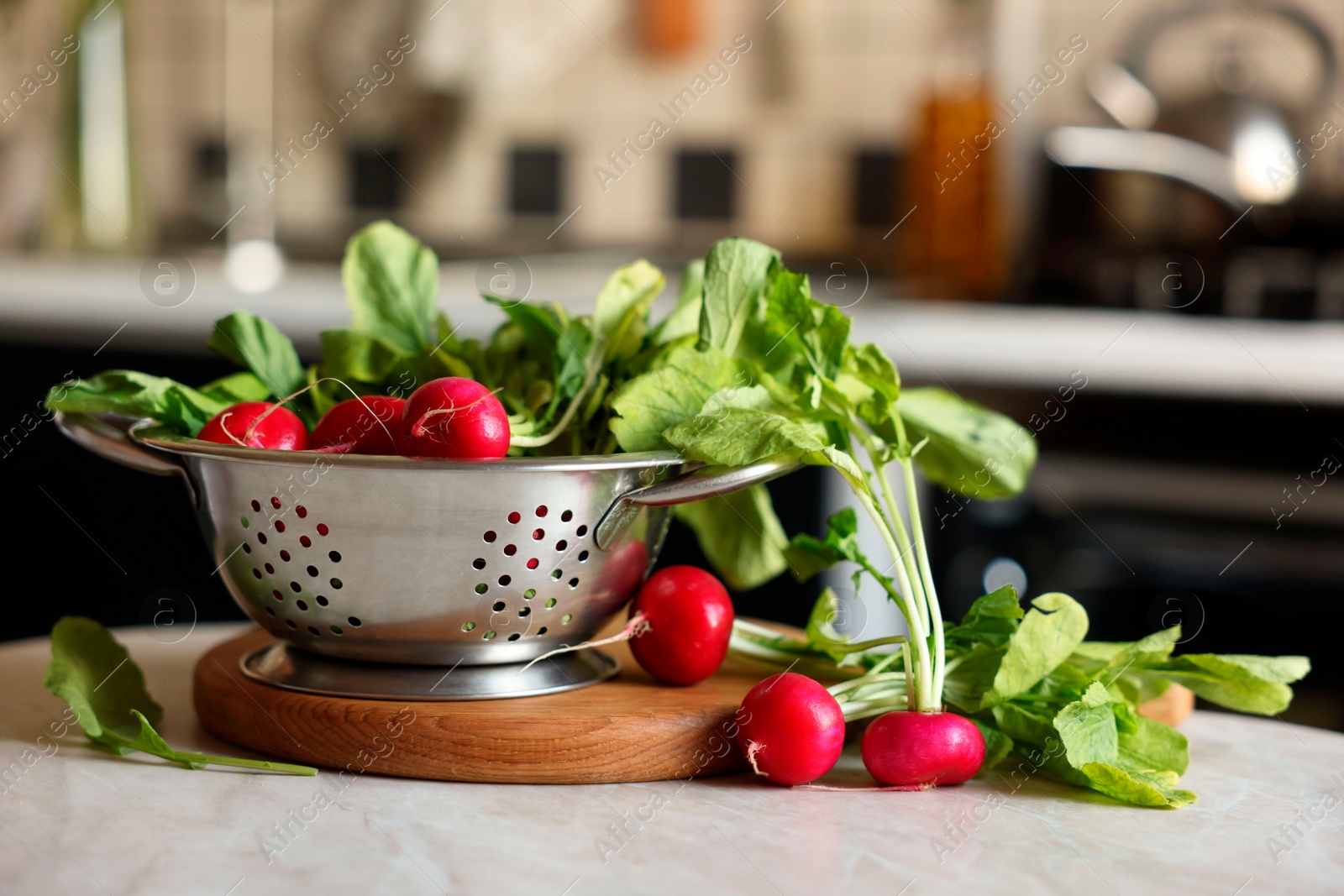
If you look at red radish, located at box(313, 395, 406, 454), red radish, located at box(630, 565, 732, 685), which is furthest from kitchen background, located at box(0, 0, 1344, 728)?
red radish, located at box(313, 395, 406, 454)

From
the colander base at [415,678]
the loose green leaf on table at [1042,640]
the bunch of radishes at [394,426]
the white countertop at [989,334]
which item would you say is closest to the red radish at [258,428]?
the bunch of radishes at [394,426]

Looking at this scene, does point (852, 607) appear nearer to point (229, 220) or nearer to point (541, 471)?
point (541, 471)

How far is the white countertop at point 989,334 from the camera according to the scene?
1594 millimetres

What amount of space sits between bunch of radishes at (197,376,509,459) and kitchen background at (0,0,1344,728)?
0.99 meters

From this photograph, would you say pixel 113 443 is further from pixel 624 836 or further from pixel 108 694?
pixel 624 836

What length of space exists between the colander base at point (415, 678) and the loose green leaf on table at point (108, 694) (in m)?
0.05

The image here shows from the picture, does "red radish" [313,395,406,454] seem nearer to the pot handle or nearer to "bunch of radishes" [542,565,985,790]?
the pot handle

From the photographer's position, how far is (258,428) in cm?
69

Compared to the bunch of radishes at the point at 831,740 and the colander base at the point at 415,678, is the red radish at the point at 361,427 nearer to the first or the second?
the colander base at the point at 415,678

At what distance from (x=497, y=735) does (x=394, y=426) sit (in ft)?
0.54

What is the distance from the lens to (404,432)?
67 centimetres

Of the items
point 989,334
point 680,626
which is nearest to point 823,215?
point 989,334

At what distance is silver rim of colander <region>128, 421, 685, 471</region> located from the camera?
0.63 m

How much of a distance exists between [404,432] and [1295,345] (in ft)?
4.17
